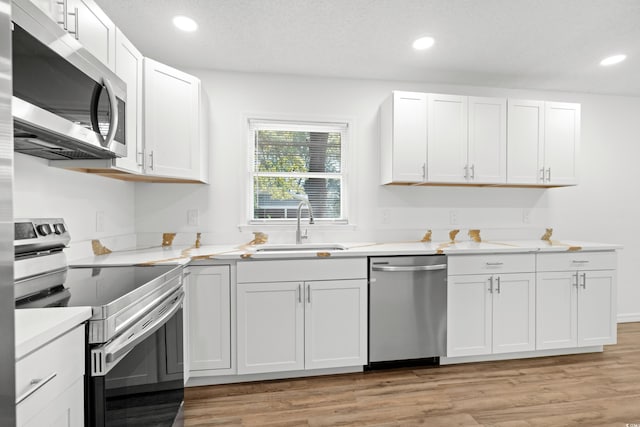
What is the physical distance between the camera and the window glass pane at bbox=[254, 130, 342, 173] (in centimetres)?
307

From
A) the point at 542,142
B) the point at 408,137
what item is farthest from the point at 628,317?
the point at 408,137

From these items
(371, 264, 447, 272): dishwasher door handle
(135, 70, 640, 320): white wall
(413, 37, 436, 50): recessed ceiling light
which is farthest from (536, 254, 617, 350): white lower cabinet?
(413, 37, 436, 50): recessed ceiling light

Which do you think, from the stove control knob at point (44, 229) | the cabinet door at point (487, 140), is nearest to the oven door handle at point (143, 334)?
the stove control knob at point (44, 229)

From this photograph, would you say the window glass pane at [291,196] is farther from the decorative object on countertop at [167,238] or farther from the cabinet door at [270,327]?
the cabinet door at [270,327]

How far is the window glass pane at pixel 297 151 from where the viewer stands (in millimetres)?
3070

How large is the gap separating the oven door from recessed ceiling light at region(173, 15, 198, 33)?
1757 millimetres

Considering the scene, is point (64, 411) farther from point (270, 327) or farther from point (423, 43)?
Result: point (423, 43)

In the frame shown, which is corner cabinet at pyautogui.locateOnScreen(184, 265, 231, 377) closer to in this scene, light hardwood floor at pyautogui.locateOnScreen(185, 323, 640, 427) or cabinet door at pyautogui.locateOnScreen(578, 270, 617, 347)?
light hardwood floor at pyautogui.locateOnScreen(185, 323, 640, 427)

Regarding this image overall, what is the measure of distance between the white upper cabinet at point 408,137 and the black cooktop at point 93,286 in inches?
76.2

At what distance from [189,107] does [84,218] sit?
3.42 ft

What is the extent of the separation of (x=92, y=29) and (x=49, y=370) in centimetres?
154

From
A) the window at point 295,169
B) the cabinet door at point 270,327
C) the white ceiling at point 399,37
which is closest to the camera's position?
the white ceiling at point 399,37

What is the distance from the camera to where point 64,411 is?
942mm

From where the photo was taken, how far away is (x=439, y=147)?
9.43 ft
